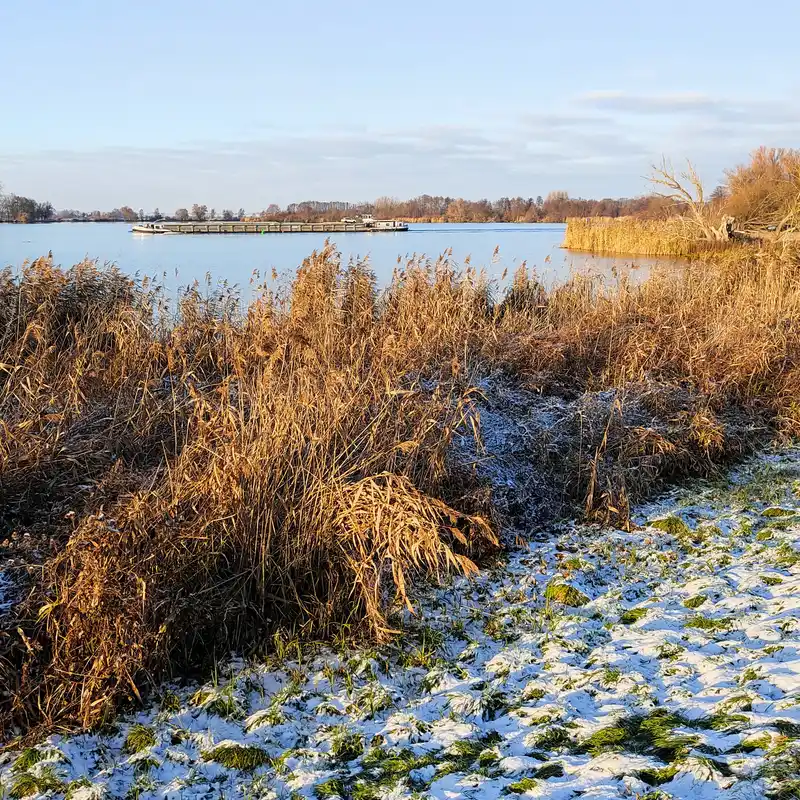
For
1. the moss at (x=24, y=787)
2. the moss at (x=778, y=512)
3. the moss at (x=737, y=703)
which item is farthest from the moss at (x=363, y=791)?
the moss at (x=778, y=512)

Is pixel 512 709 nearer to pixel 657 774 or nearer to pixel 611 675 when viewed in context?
pixel 611 675

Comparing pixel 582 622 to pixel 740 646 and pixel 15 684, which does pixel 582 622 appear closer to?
pixel 740 646

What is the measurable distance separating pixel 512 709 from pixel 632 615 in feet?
3.35

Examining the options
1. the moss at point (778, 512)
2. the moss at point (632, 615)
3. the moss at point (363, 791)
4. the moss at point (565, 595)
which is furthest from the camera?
the moss at point (778, 512)

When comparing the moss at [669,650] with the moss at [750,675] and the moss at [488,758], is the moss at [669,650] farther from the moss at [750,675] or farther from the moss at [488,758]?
the moss at [488,758]

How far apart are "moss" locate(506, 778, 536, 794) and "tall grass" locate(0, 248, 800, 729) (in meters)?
1.10

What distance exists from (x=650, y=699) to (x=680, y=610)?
90cm

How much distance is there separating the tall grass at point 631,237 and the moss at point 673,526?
1718 centimetres

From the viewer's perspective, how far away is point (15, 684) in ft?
9.88

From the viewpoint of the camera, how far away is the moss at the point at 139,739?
109 inches

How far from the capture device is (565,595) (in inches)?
152

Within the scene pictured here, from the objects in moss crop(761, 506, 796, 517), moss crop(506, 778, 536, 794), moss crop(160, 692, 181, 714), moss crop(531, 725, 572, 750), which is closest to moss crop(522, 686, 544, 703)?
moss crop(531, 725, 572, 750)

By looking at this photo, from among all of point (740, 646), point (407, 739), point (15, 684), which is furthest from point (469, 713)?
point (15, 684)

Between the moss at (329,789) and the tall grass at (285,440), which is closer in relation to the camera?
the moss at (329,789)
